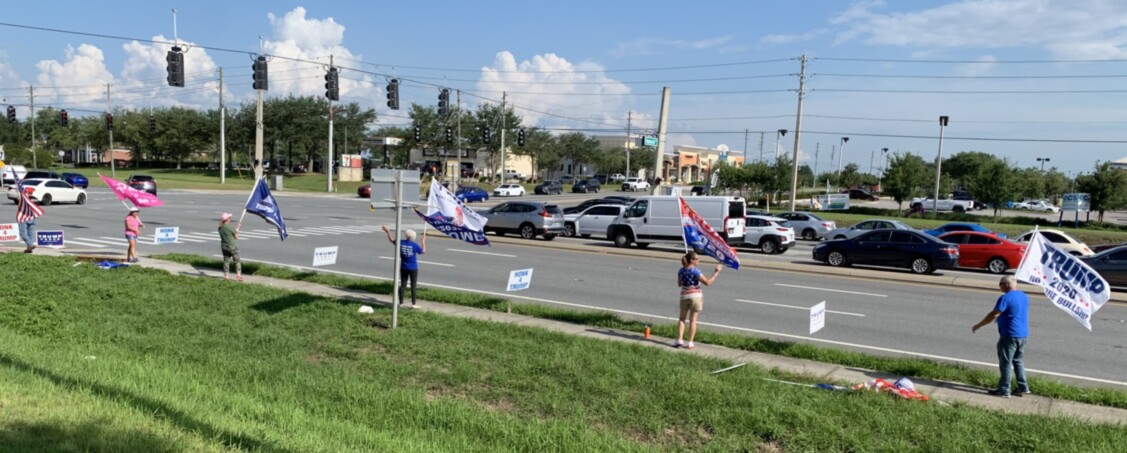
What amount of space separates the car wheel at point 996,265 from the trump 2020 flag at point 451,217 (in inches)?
731

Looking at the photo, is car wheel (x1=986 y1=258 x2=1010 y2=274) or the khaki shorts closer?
the khaki shorts

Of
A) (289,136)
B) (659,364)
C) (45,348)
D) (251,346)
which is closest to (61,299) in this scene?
(45,348)

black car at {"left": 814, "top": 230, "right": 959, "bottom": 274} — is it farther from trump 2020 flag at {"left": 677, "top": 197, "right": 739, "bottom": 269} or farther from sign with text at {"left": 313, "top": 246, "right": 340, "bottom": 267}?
sign with text at {"left": 313, "top": 246, "right": 340, "bottom": 267}

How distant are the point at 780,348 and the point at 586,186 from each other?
252 ft

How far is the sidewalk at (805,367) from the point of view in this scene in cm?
841

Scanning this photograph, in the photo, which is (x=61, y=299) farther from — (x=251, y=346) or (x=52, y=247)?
(x=52, y=247)

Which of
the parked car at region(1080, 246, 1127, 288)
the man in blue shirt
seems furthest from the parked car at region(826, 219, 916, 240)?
the man in blue shirt

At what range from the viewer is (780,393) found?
8.65m

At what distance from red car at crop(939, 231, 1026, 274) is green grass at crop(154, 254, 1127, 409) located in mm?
15871

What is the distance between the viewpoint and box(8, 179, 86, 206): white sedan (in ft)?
128

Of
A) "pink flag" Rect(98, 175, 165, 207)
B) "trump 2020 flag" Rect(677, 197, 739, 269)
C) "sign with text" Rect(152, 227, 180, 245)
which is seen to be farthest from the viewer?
"sign with text" Rect(152, 227, 180, 245)

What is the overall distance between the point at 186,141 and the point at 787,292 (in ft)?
336

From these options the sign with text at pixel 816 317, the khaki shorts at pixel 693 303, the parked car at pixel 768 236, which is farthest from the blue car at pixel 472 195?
the sign with text at pixel 816 317

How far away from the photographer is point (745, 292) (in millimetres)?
17453
